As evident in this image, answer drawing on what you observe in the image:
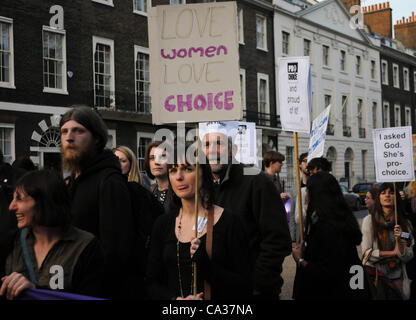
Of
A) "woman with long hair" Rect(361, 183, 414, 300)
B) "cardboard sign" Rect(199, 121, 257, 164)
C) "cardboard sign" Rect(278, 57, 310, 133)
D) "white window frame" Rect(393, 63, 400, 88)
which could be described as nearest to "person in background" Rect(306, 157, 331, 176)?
"cardboard sign" Rect(199, 121, 257, 164)

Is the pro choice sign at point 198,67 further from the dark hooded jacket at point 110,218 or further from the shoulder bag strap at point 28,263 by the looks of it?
the shoulder bag strap at point 28,263

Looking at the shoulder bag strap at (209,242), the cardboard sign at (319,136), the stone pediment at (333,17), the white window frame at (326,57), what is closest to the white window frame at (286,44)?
the stone pediment at (333,17)

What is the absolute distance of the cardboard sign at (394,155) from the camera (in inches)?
279

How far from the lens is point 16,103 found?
60.4 ft

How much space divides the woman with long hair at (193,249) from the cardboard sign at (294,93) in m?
2.48

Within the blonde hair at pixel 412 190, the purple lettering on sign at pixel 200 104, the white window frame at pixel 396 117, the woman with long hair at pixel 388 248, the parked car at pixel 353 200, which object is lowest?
the parked car at pixel 353 200

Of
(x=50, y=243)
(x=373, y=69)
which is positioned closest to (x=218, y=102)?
(x=50, y=243)

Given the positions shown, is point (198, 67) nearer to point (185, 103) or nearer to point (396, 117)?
point (185, 103)

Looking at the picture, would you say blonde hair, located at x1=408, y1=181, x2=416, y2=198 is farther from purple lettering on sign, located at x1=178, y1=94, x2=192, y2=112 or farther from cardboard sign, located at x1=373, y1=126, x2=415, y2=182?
purple lettering on sign, located at x1=178, y1=94, x2=192, y2=112

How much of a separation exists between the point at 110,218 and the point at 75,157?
0.49 metres

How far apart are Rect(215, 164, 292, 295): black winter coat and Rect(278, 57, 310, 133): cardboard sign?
69.4 inches

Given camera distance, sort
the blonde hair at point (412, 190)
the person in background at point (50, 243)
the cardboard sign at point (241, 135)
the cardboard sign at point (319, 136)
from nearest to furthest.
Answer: the person in background at point (50, 243), the cardboard sign at point (319, 136), the cardboard sign at point (241, 135), the blonde hair at point (412, 190)

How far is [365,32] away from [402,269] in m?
39.1

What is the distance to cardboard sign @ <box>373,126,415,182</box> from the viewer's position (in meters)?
7.09
